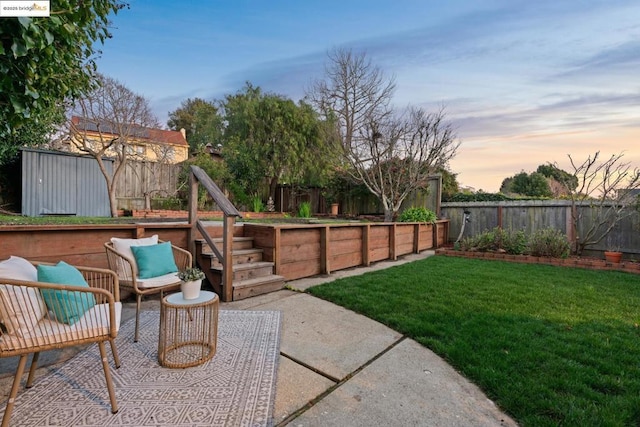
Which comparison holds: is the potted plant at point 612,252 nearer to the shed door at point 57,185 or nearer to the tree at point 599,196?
the tree at point 599,196

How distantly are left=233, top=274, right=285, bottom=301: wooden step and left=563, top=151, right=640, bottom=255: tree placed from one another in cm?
625

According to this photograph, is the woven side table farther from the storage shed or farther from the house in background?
the house in background

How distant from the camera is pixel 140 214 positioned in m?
7.11

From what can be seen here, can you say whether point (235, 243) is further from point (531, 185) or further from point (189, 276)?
point (531, 185)

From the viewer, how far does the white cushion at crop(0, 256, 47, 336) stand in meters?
1.50

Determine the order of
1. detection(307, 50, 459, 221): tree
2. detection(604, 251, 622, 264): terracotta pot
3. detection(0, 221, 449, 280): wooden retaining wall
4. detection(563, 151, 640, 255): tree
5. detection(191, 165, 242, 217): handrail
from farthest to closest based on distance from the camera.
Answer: detection(307, 50, 459, 221): tree, detection(563, 151, 640, 255): tree, detection(604, 251, 622, 264): terracotta pot, detection(191, 165, 242, 217): handrail, detection(0, 221, 449, 280): wooden retaining wall

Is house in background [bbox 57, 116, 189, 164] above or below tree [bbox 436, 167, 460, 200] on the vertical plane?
above

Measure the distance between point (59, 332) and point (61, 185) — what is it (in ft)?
23.8

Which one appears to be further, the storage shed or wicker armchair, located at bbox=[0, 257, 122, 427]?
the storage shed

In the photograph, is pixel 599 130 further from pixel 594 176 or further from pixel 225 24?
pixel 225 24

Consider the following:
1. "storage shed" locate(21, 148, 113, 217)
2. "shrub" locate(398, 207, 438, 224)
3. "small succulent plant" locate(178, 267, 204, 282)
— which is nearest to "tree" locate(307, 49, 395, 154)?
"shrub" locate(398, 207, 438, 224)

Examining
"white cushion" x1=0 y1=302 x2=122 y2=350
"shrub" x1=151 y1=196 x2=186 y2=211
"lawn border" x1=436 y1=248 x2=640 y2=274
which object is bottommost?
"lawn border" x1=436 y1=248 x2=640 y2=274

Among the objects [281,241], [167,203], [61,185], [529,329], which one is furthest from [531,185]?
[61,185]

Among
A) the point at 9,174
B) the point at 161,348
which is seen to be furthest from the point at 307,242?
the point at 9,174
